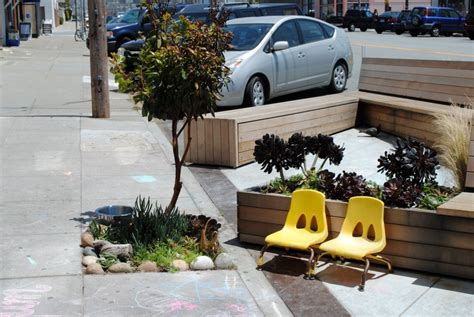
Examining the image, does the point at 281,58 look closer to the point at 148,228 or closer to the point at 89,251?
the point at 148,228

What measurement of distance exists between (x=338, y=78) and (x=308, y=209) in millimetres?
8916

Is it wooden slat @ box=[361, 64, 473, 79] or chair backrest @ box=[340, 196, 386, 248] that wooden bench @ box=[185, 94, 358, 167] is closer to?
wooden slat @ box=[361, 64, 473, 79]

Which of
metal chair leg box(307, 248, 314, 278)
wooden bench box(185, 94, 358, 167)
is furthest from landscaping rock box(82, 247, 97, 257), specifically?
wooden bench box(185, 94, 358, 167)

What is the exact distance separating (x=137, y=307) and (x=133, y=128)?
23.8 ft

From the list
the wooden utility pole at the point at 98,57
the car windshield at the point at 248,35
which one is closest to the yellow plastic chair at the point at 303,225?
the car windshield at the point at 248,35

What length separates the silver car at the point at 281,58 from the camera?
12086 mm

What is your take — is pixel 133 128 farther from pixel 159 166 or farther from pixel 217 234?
pixel 217 234

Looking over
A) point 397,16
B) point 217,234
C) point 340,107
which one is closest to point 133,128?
point 340,107

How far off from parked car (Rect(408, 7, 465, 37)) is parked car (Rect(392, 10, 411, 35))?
158 centimetres

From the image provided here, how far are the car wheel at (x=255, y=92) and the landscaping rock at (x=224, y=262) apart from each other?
21.7 ft

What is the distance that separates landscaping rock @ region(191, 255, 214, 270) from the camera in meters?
5.71

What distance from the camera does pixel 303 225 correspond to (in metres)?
6.02

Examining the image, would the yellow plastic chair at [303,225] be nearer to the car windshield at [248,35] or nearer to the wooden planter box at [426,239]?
the wooden planter box at [426,239]

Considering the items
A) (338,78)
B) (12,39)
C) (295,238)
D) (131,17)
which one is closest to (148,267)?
(295,238)
